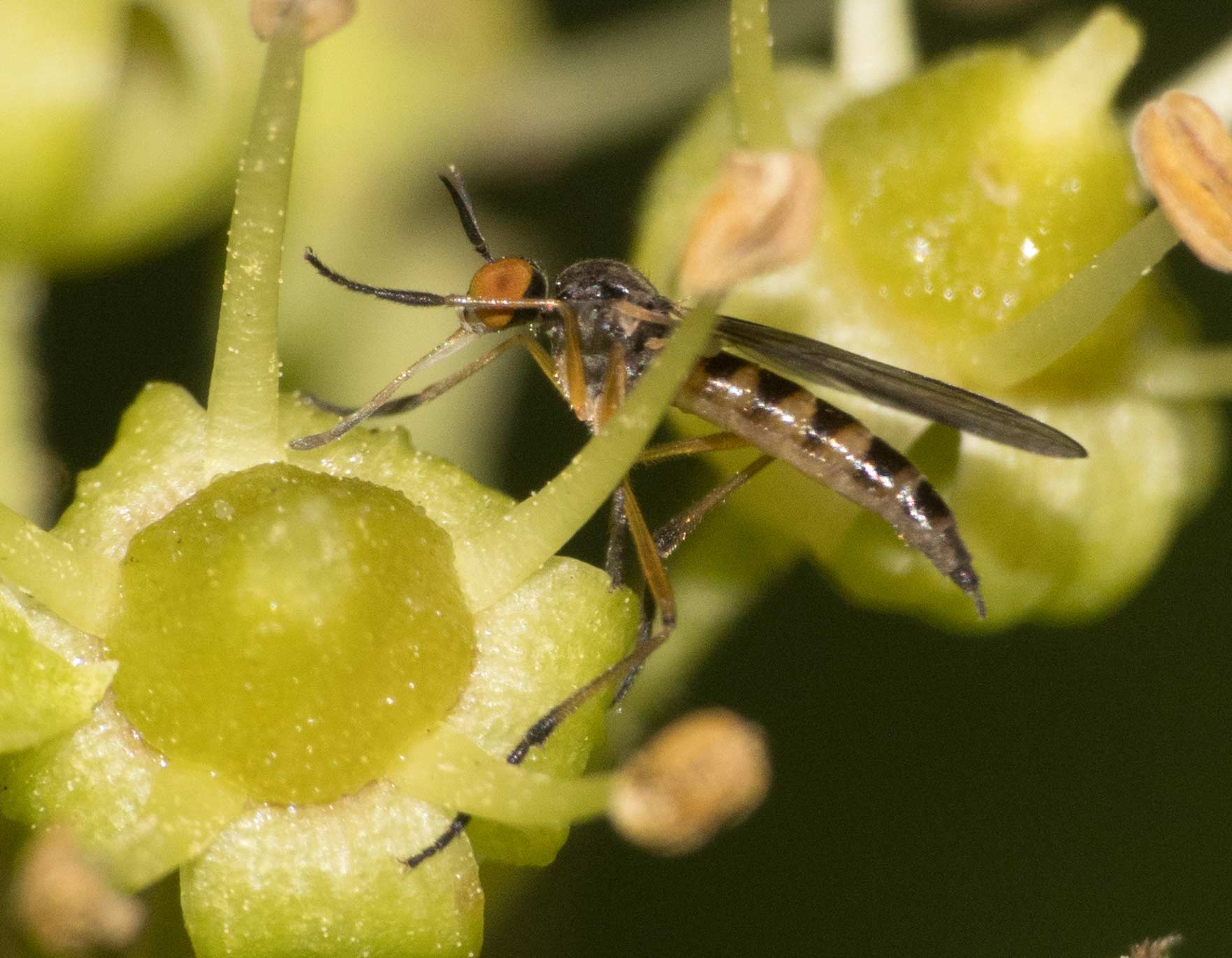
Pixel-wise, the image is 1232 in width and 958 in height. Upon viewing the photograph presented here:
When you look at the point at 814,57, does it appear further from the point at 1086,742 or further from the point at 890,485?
the point at 890,485

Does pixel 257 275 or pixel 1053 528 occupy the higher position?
pixel 257 275

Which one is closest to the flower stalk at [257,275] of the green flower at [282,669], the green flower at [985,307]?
the green flower at [282,669]

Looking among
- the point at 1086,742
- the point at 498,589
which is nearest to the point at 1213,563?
the point at 1086,742

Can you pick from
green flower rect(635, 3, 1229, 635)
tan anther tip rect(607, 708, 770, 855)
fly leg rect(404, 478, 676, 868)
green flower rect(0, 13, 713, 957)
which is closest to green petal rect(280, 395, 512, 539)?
green flower rect(0, 13, 713, 957)

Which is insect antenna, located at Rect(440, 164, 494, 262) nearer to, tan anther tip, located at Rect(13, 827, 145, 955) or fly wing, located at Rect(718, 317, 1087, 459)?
fly wing, located at Rect(718, 317, 1087, 459)

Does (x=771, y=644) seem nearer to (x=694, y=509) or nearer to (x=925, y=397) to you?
(x=694, y=509)

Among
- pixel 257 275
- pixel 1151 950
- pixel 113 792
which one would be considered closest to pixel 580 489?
pixel 257 275
